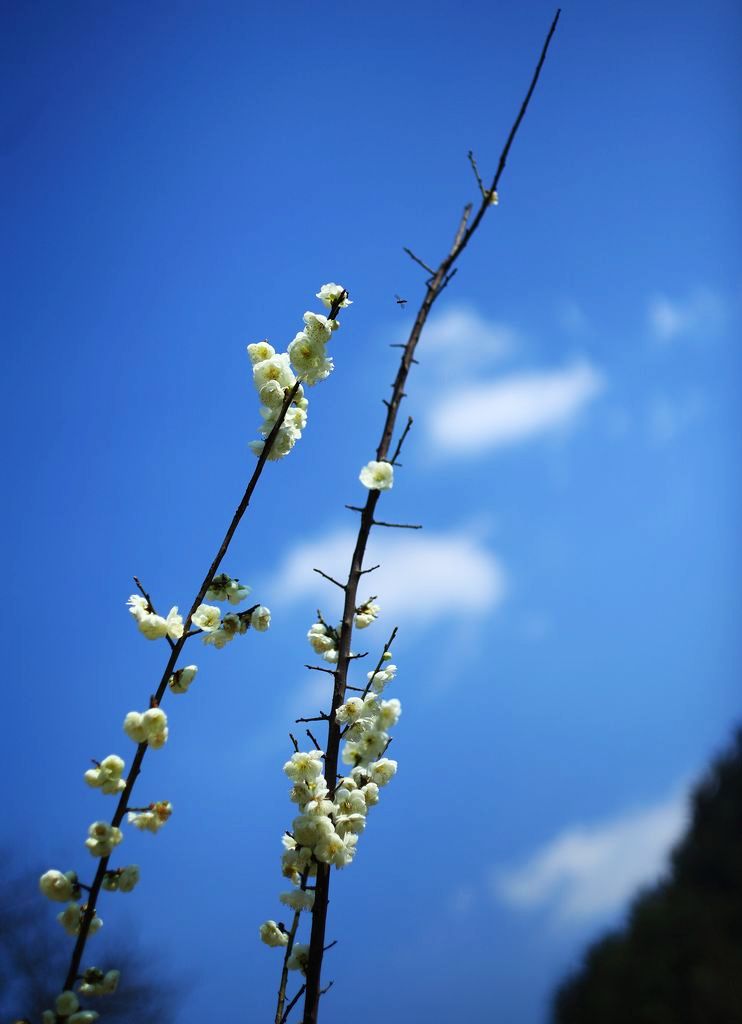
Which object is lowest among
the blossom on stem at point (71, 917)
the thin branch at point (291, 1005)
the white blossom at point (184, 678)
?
the thin branch at point (291, 1005)

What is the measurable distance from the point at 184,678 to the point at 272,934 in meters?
0.47

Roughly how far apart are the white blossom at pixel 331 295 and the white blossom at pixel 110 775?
773mm

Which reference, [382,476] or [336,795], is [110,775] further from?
[382,476]

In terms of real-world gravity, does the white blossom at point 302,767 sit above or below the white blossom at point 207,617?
below

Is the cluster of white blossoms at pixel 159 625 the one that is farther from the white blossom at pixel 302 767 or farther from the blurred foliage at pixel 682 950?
the blurred foliage at pixel 682 950

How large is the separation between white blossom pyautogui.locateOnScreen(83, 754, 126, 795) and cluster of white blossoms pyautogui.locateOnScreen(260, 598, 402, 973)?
25cm

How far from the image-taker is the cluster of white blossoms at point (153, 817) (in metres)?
0.94

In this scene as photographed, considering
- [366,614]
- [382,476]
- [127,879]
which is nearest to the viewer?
[127,879]

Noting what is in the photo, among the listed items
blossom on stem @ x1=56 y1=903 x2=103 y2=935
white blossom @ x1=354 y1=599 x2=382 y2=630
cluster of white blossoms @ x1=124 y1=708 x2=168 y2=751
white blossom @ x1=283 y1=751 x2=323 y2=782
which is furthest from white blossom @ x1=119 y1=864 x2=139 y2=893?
white blossom @ x1=354 y1=599 x2=382 y2=630

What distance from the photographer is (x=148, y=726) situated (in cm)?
90

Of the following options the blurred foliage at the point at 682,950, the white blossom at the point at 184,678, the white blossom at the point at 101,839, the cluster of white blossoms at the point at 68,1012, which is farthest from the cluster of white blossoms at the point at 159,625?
the blurred foliage at the point at 682,950

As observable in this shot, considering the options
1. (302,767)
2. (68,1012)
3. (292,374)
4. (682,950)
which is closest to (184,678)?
(302,767)

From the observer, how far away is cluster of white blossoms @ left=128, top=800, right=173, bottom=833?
3.08ft

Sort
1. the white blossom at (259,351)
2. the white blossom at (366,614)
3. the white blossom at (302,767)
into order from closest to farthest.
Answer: the white blossom at (302,767) → the white blossom at (259,351) → the white blossom at (366,614)
